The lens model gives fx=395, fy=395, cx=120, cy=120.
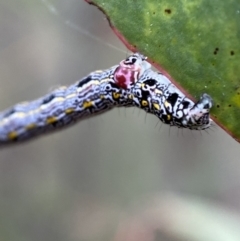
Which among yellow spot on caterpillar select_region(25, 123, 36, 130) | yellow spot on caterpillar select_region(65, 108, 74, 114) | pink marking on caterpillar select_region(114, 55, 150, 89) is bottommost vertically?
yellow spot on caterpillar select_region(25, 123, 36, 130)

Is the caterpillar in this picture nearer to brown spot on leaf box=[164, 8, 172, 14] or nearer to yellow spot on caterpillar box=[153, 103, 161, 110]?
yellow spot on caterpillar box=[153, 103, 161, 110]

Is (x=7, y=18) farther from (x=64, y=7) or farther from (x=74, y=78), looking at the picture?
(x=74, y=78)

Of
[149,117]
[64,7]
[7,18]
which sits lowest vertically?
[149,117]

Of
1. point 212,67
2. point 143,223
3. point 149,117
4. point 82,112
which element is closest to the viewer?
point 212,67

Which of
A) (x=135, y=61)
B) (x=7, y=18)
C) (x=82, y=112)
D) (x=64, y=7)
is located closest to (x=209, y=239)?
(x=82, y=112)

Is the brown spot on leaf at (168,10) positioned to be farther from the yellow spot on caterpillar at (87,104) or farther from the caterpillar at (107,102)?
the yellow spot on caterpillar at (87,104)

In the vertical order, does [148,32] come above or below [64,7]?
below

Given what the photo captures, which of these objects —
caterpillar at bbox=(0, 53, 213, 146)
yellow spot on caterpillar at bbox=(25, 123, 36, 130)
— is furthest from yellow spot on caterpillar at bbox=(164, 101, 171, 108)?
yellow spot on caterpillar at bbox=(25, 123, 36, 130)
